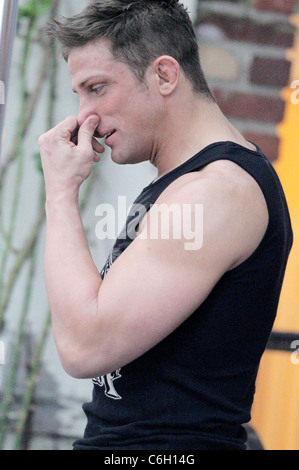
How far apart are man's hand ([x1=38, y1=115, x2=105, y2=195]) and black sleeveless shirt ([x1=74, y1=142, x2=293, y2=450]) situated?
177 mm

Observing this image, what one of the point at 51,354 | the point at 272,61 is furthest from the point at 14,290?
the point at 272,61

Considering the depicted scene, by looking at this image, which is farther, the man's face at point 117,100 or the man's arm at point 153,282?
the man's face at point 117,100

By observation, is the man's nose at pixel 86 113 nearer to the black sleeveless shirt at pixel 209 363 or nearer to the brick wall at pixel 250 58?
the black sleeveless shirt at pixel 209 363

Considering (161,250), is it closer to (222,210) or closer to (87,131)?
(222,210)

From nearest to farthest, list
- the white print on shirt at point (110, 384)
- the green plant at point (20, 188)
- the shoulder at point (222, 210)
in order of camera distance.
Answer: the shoulder at point (222, 210), the white print on shirt at point (110, 384), the green plant at point (20, 188)

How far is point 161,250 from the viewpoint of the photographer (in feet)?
3.50

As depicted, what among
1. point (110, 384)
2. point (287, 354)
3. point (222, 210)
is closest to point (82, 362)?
point (110, 384)

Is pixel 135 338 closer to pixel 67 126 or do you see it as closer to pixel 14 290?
pixel 67 126

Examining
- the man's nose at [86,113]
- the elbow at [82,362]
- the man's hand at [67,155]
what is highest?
the man's nose at [86,113]

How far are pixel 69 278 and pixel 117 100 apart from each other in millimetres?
350

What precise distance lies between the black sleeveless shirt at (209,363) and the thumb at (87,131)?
18 centimetres

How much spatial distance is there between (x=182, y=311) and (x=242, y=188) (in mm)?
214

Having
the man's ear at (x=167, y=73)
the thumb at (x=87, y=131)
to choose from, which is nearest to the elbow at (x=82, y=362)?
the thumb at (x=87, y=131)

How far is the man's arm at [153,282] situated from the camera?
1062 millimetres
